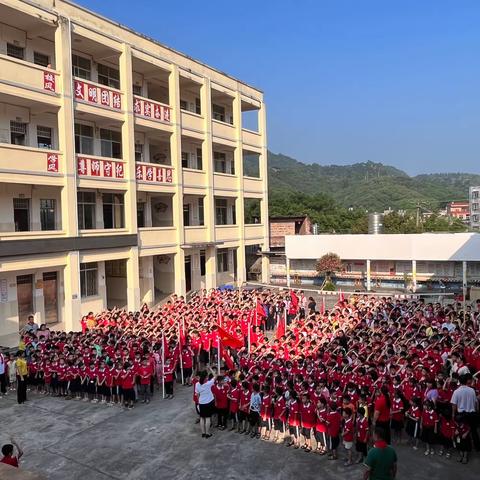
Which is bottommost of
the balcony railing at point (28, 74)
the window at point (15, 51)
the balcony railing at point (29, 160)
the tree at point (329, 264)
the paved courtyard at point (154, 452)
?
the paved courtyard at point (154, 452)

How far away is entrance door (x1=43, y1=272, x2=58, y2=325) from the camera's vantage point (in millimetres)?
22003

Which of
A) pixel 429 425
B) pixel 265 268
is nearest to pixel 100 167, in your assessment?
pixel 265 268

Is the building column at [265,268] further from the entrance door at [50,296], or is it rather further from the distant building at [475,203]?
the distant building at [475,203]

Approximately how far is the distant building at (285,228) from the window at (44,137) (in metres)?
21.4

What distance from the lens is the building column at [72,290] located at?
21.0 meters

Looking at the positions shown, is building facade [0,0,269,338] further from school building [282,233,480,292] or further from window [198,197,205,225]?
school building [282,233,480,292]

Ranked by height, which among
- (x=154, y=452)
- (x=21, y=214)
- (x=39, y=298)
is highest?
(x=21, y=214)

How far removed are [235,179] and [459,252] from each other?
45.6 ft

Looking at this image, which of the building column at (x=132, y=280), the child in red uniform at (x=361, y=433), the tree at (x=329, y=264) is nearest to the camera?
the child in red uniform at (x=361, y=433)

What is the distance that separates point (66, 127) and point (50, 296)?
7076 millimetres

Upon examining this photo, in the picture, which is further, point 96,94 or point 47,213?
point 96,94

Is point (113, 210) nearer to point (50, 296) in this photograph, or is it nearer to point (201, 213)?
point (50, 296)

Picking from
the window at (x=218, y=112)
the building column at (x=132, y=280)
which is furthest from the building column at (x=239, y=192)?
the building column at (x=132, y=280)

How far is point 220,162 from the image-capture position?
114 ft
